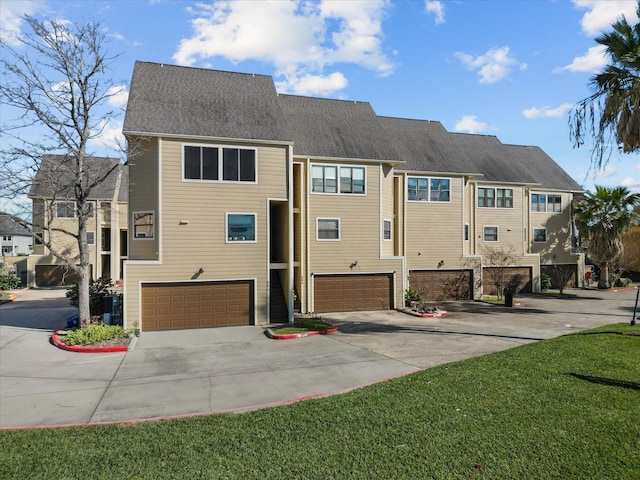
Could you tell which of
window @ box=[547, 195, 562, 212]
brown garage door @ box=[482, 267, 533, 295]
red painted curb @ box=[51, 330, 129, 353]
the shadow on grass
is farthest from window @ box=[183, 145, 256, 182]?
window @ box=[547, 195, 562, 212]

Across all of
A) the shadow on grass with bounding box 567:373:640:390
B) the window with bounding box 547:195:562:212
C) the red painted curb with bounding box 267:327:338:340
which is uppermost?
the window with bounding box 547:195:562:212

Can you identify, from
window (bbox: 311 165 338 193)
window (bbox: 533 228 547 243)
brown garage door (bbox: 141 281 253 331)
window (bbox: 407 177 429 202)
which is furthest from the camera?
window (bbox: 533 228 547 243)

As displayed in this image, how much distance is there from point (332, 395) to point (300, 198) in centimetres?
1459

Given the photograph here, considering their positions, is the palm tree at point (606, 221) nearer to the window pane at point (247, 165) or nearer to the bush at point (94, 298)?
the window pane at point (247, 165)

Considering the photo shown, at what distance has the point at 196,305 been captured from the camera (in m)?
18.7

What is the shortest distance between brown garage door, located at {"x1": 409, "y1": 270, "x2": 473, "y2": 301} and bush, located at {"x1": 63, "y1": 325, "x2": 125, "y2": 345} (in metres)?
17.2

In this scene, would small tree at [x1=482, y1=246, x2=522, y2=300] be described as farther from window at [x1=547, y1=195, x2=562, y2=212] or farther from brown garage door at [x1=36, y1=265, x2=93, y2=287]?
brown garage door at [x1=36, y1=265, x2=93, y2=287]

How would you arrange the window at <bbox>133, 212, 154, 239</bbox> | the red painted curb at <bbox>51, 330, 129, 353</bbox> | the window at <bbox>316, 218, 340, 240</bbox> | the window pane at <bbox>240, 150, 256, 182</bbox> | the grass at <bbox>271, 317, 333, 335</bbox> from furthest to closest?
the window at <bbox>316, 218, 340, 240</bbox> → the window pane at <bbox>240, 150, 256, 182</bbox> → the window at <bbox>133, 212, 154, 239</bbox> → the grass at <bbox>271, 317, 333, 335</bbox> → the red painted curb at <bbox>51, 330, 129, 353</bbox>

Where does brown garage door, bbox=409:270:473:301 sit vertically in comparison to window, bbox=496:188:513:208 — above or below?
below

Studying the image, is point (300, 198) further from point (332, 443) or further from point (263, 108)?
point (332, 443)

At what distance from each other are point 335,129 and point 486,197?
1319 cm

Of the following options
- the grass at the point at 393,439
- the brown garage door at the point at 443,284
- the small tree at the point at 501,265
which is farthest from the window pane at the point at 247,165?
the small tree at the point at 501,265

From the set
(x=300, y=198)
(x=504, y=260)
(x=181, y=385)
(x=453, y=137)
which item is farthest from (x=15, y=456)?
(x=453, y=137)

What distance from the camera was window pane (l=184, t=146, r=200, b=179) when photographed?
1864 cm
